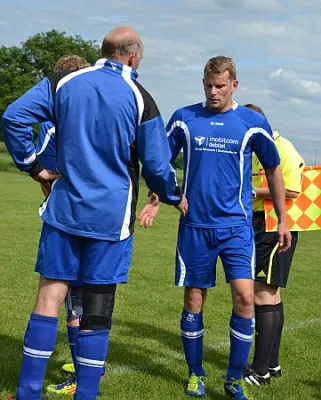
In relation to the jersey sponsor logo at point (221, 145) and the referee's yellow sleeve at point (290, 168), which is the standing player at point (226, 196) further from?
the referee's yellow sleeve at point (290, 168)

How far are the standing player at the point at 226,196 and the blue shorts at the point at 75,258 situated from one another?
122cm

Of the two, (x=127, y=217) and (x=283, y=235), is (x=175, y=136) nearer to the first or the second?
(x=283, y=235)

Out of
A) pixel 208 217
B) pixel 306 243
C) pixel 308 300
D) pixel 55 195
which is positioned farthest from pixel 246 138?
pixel 306 243

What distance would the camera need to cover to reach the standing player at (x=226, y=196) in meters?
5.01

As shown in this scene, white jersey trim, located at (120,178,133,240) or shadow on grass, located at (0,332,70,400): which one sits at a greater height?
white jersey trim, located at (120,178,133,240)

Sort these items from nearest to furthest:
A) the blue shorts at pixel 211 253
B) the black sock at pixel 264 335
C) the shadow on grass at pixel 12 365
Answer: the shadow on grass at pixel 12 365 < the blue shorts at pixel 211 253 < the black sock at pixel 264 335

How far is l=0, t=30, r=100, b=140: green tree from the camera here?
2641 inches

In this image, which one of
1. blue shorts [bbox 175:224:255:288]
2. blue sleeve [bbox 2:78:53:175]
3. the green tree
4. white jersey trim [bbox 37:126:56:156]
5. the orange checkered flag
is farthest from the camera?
the green tree

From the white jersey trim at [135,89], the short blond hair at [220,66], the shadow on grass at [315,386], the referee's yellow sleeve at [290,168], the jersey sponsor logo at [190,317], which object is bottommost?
the shadow on grass at [315,386]

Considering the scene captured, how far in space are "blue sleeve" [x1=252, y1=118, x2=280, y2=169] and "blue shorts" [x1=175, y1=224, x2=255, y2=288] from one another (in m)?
0.51

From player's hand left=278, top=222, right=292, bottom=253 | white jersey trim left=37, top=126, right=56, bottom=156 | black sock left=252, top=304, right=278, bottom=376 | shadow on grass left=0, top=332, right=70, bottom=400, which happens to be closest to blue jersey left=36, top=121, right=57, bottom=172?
white jersey trim left=37, top=126, right=56, bottom=156

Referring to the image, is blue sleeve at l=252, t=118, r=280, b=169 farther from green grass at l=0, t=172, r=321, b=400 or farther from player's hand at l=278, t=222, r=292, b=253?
green grass at l=0, t=172, r=321, b=400

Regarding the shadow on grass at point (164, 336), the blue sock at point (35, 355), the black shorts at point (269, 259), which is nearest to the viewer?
the blue sock at point (35, 355)

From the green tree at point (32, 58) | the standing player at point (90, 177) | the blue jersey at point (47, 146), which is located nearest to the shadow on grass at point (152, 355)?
the standing player at point (90, 177)
